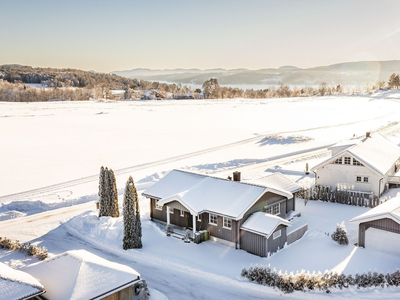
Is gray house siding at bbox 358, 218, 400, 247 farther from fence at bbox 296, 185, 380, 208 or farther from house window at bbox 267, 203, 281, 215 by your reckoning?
fence at bbox 296, 185, 380, 208

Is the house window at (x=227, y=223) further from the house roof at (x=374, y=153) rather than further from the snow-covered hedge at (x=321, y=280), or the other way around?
the house roof at (x=374, y=153)

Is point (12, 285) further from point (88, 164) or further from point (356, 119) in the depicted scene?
point (356, 119)

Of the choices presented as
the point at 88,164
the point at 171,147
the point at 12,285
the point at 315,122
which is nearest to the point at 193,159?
the point at 171,147

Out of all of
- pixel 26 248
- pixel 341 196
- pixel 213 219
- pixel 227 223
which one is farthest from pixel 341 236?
pixel 26 248

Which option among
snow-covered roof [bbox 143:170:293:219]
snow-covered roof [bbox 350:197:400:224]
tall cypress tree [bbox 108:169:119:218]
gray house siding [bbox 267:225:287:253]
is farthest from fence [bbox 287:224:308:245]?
tall cypress tree [bbox 108:169:119:218]

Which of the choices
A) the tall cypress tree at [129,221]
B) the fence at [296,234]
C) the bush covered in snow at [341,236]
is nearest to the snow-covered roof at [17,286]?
the tall cypress tree at [129,221]

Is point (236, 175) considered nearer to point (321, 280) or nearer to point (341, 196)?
point (321, 280)

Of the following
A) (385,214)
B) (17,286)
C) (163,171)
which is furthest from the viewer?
(163,171)
